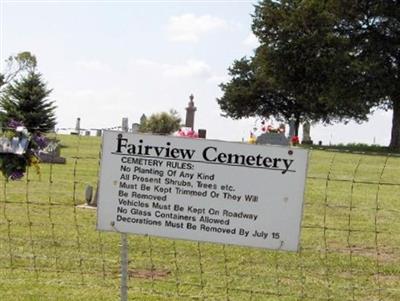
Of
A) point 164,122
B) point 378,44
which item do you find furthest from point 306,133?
point 164,122

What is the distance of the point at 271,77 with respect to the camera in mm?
43375

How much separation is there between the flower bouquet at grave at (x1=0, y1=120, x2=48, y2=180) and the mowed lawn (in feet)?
3.50

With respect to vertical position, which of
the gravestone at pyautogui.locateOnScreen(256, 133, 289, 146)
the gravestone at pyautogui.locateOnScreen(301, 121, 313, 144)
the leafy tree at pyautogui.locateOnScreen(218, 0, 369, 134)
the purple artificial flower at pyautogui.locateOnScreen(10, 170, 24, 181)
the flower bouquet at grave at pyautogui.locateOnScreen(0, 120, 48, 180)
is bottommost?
the purple artificial flower at pyautogui.locateOnScreen(10, 170, 24, 181)

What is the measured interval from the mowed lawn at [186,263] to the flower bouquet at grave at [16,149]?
3.50ft

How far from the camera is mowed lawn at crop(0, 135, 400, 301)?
22.0ft

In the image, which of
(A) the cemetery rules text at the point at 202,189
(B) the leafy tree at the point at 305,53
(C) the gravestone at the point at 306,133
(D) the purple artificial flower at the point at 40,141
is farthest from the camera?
(C) the gravestone at the point at 306,133

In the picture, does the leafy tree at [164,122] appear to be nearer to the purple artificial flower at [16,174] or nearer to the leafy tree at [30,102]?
the leafy tree at [30,102]

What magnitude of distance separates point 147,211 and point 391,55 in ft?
122

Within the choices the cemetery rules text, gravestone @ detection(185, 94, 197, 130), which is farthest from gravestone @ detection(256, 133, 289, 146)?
the cemetery rules text

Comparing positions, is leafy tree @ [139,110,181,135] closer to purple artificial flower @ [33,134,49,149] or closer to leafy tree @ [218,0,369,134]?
leafy tree @ [218,0,369,134]

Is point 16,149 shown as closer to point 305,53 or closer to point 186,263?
point 186,263

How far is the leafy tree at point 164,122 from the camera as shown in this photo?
30878 mm

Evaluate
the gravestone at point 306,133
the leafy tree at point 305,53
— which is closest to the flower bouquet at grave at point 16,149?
the leafy tree at point 305,53

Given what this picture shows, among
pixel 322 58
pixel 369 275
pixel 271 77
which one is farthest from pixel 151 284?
pixel 271 77
